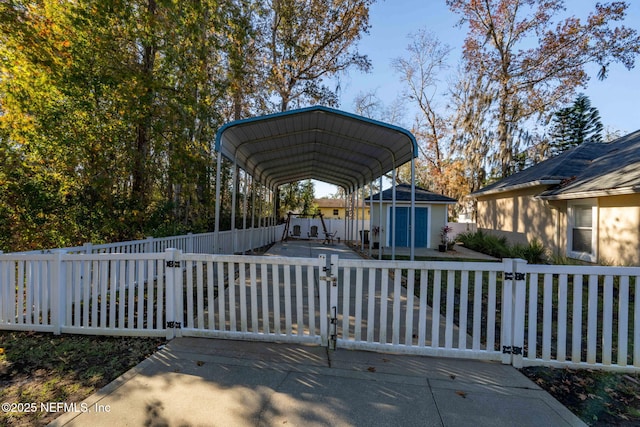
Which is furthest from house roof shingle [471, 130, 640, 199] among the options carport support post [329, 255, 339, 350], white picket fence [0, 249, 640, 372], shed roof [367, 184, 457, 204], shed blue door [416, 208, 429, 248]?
carport support post [329, 255, 339, 350]

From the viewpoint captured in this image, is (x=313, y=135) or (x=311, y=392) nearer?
(x=311, y=392)

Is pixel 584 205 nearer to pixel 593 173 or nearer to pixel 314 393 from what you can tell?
pixel 593 173

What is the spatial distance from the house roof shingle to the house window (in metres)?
0.59

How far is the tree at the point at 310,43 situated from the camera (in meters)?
16.1

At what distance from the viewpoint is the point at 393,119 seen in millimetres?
26266

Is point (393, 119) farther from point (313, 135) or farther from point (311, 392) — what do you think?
point (311, 392)

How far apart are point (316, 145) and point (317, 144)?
19 cm

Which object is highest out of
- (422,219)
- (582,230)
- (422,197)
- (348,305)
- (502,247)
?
(422,197)

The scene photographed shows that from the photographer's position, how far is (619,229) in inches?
297

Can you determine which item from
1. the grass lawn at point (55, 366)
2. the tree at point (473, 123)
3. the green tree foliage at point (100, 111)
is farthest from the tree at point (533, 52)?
the grass lawn at point (55, 366)

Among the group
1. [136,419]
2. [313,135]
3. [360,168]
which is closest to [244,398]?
[136,419]

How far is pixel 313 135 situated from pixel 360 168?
10.9 feet

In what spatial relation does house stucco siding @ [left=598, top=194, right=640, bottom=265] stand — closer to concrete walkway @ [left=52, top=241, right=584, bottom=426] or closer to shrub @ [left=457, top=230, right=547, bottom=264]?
shrub @ [left=457, top=230, right=547, bottom=264]

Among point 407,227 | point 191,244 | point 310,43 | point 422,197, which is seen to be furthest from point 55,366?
point 310,43
